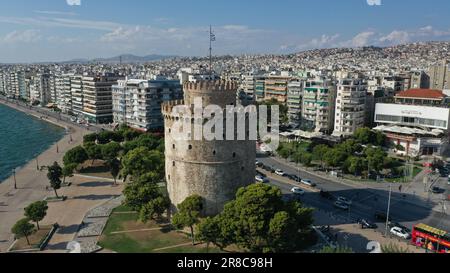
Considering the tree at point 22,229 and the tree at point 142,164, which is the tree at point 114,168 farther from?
A: the tree at point 22,229

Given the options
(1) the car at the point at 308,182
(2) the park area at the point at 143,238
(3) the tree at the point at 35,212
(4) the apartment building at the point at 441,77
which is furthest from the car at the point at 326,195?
(4) the apartment building at the point at 441,77

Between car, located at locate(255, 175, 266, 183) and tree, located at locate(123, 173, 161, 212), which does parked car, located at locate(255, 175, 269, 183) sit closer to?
car, located at locate(255, 175, 266, 183)

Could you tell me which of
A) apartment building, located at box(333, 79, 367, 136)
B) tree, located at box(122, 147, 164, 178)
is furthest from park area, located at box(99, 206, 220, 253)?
apartment building, located at box(333, 79, 367, 136)

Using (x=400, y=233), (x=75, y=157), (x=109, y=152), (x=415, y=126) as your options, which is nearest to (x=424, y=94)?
(x=415, y=126)

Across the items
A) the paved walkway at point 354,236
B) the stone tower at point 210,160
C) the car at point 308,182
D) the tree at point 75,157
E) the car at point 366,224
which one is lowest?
the paved walkway at point 354,236

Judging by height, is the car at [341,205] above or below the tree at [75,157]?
below
